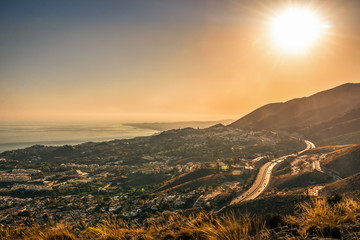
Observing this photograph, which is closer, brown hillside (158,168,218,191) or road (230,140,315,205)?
road (230,140,315,205)

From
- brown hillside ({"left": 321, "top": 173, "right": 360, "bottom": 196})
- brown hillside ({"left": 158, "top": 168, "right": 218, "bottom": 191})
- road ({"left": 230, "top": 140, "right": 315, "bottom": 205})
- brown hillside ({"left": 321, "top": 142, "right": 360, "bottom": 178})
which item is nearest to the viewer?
brown hillside ({"left": 321, "top": 173, "right": 360, "bottom": 196})

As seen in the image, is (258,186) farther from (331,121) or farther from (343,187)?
(331,121)

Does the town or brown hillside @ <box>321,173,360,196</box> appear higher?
brown hillside @ <box>321,173,360,196</box>

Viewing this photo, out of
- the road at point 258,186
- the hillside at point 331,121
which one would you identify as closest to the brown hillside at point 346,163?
the road at point 258,186

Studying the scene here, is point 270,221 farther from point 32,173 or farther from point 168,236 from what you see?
point 32,173

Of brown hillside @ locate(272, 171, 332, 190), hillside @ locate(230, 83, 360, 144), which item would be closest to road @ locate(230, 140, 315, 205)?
brown hillside @ locate(272, 171, 332, 190)

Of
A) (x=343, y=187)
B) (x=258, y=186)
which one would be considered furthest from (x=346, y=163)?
(x=343, y=187)

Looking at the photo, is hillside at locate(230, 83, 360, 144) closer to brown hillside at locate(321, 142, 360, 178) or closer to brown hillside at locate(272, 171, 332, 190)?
brown hillside at locate(321, 142, 360, 178)

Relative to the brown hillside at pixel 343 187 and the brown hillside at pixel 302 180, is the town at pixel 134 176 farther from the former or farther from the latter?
the brown hillside at pixel 343 187
